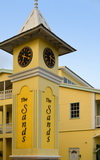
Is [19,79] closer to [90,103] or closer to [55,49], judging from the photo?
[55,49]

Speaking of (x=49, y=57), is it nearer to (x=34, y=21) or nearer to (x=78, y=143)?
(x=34, y=21)

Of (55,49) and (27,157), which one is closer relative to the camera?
(27,157)

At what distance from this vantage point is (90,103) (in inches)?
1054

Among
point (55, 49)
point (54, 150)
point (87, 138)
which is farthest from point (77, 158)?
point (55, 49)

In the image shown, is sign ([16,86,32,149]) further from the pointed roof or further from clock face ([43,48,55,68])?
the pointed roof

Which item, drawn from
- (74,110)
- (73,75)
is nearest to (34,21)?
Result: (74,110)

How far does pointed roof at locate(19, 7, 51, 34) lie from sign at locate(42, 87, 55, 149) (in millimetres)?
3703

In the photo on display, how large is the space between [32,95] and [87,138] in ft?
34.7

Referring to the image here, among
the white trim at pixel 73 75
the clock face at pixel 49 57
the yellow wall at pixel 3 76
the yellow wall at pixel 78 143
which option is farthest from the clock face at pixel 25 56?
the white trim at pixel 73 75

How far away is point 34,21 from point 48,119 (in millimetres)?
5621

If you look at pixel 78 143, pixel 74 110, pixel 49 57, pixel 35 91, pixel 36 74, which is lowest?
pixel 78 143

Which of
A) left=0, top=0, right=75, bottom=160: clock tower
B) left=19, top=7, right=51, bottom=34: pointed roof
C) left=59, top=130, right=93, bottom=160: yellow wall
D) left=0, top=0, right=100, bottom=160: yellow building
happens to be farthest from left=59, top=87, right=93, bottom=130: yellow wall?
left=19, top=7, right=51, bottom=34: pointed roof

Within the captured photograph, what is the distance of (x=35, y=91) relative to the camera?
17391 millimetres

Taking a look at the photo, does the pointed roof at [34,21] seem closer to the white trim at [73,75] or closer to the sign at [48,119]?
the sign at [48,119]
